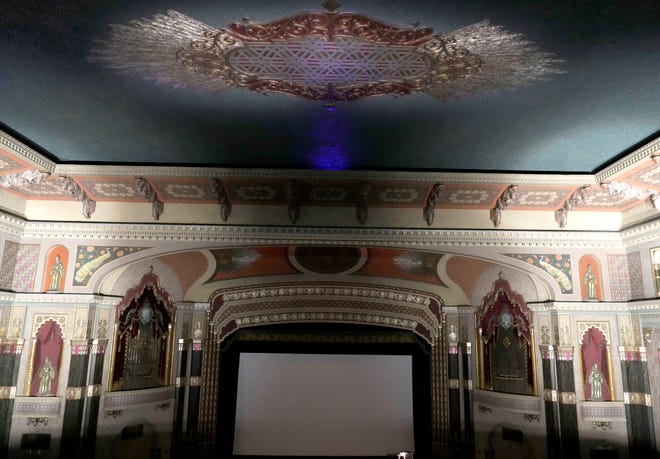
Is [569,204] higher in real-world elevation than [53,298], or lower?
higher

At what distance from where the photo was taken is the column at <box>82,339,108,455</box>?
6797 millimetres

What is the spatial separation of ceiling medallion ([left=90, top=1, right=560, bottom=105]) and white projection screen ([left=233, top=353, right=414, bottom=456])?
280 inches

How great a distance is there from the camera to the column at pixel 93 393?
6.80 metres

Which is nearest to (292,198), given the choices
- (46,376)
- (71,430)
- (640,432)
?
(46,376)

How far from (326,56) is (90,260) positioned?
5.06 m

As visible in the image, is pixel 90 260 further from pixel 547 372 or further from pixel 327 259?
pixel 547 372

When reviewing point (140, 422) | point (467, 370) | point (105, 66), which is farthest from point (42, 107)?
point (467, 370)

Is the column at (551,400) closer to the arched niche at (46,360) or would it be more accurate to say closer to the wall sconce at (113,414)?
the wall sconce at (113,414)

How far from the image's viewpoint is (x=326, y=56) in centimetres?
368

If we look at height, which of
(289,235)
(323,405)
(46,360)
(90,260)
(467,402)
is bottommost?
(323,405)

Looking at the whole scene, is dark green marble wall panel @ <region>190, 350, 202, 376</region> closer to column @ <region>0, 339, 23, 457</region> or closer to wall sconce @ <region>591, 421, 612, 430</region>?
column @ <region>0, 339, 23, 457</region>

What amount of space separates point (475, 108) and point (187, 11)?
2.70m

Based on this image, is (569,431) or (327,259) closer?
(569,431)

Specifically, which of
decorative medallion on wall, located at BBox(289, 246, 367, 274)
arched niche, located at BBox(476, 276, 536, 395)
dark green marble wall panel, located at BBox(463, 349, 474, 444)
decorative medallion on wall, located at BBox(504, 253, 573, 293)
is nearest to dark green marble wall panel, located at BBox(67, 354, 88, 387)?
decorative medallion on wall, located at BBox(289, 246, 367, 274)
